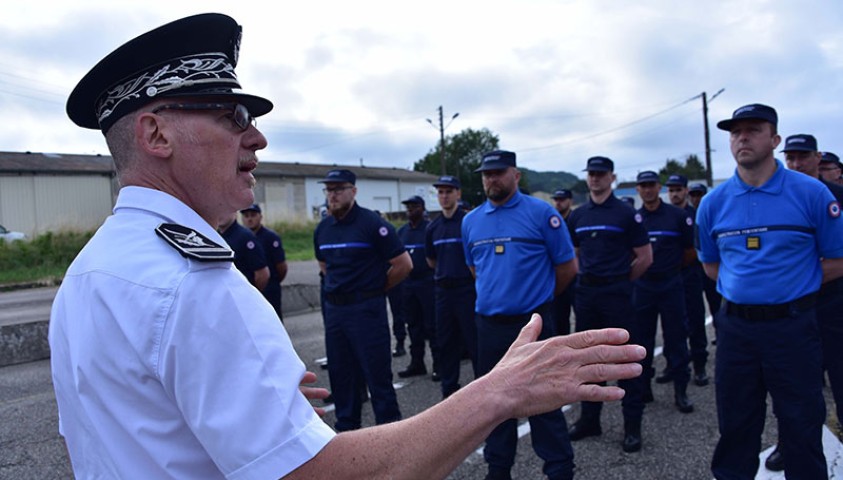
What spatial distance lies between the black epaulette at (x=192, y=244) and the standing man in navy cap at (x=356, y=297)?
382 cm

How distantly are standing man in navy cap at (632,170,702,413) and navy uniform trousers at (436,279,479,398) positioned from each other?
5.45 feet

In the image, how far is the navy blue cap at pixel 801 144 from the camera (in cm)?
531

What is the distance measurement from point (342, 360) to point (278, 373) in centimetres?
410

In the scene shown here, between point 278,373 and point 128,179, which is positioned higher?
point 128,179

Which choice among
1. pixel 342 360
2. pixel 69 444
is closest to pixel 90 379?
pixel 69 444

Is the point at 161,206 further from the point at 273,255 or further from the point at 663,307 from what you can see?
the point at 273,255

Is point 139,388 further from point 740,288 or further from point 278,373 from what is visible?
point 740,288

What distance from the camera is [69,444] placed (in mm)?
1302

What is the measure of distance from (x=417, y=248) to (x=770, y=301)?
5622 millimetres

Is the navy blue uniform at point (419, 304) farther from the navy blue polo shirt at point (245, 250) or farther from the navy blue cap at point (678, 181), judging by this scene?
the navy blue cap at point (678, 181)

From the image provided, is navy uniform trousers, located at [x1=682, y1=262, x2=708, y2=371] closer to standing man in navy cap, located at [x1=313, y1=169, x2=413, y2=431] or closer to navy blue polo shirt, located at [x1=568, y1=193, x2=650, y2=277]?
navy blue polo shirt, located at [x1=568, y1=193, x2=650, y2=277]

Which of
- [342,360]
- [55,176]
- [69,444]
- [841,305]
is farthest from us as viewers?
[55,176]

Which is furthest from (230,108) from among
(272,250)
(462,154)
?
(462,154)

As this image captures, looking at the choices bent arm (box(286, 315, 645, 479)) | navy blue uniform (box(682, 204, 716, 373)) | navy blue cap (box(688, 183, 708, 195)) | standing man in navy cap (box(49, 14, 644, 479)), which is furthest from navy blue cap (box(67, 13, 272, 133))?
navy blue cap (box(688, 183, 708, 195))
